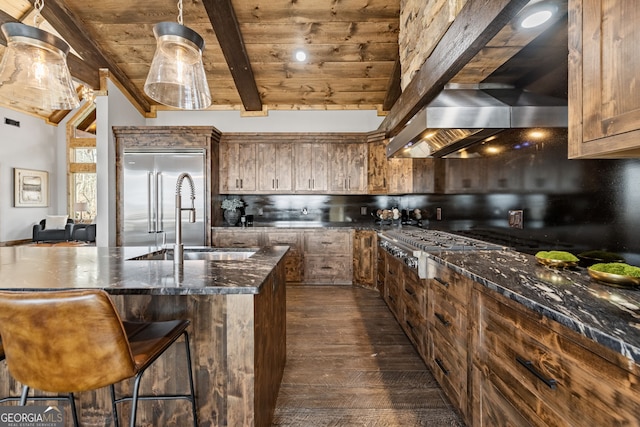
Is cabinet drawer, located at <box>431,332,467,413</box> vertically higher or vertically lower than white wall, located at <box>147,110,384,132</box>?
lower

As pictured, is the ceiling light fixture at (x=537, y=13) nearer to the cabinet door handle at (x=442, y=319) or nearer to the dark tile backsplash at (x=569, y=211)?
the dark tile backsplash at (x=569, y=211)

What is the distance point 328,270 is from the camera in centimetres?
477

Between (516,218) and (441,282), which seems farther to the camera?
(516,218)

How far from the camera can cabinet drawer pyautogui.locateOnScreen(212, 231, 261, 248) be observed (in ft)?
15.6

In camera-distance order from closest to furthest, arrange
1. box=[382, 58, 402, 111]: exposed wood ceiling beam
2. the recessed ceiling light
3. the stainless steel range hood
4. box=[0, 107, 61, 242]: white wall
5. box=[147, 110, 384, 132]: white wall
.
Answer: the stainless steel range hood, the recessed ceiling light, box=[382, 58, 402, 111]: exposed wood ceiling beam, box=[147, 110, 384, 132]: white wall, box=[0, 107, 61, 242]: white wall

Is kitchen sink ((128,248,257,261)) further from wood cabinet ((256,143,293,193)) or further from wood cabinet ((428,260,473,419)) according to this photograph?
wood cabinet ((256,143,293,193))

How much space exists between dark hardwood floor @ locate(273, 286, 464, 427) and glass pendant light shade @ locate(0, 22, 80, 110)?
2379 mm

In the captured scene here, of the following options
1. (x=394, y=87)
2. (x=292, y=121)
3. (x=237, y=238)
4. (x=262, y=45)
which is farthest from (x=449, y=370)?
(x=292, y=121)

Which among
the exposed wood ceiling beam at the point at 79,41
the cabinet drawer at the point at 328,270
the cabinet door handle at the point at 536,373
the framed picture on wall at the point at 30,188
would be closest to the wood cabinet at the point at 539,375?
the cabinet door handle at the point at 536,373

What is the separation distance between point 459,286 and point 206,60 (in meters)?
4.56

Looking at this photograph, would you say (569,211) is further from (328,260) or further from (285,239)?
(285,239)

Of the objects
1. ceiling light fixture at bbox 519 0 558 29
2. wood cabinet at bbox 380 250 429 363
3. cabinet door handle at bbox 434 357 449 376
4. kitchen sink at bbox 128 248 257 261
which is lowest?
cabinet door handle at bbox 434 357 449 376

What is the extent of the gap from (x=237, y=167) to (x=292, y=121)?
127cm

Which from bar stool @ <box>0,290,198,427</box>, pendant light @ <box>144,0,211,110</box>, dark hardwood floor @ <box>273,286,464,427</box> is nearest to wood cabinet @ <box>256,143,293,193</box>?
dark hardwood floor @ <box>273,286,464,427</box>
